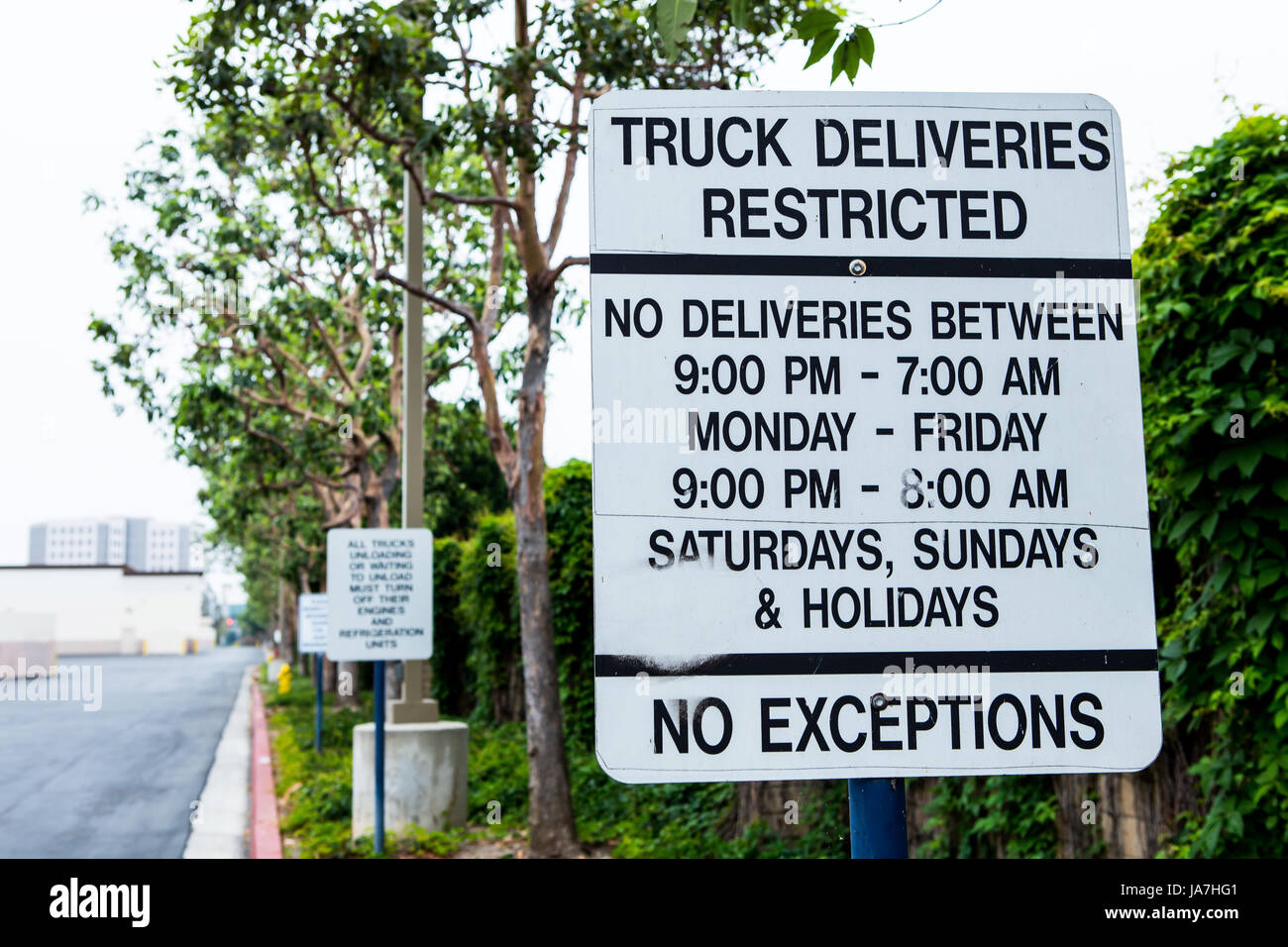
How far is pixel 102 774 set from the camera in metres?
15.4

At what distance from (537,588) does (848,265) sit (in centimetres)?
799

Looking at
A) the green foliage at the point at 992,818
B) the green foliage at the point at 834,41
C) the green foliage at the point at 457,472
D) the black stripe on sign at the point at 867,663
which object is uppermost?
the green foliage at the point at 457,472

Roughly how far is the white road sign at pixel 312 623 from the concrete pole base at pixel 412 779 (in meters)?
6.36

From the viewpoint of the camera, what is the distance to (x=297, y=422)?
19.9 meters

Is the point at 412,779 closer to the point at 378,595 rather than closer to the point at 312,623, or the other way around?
the point at 378,595

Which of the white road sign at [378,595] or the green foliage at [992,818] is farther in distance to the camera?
the white road sign at [378,595]

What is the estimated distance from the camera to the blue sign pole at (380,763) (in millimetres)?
9000

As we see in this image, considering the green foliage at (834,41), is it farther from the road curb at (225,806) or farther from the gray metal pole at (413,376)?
the road curb at (225,806)

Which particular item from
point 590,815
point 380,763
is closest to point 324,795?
point 380,763

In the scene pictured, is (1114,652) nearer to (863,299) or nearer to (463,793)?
(863,299)

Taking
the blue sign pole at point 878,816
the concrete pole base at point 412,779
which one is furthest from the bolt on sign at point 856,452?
the concrete pole base at point 412,779

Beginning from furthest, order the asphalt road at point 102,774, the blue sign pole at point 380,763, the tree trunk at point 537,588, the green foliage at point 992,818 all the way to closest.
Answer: the asphalt road at point 102,774 → the tree trunk at point 537,588 → the blue sign pole at point 380,763 → the green foliage at point 992,818
